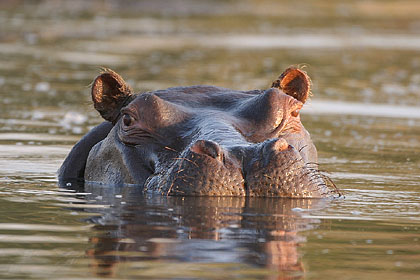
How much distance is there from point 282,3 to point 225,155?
4715 centimetres

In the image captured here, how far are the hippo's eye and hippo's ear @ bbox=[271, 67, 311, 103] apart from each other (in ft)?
4.86

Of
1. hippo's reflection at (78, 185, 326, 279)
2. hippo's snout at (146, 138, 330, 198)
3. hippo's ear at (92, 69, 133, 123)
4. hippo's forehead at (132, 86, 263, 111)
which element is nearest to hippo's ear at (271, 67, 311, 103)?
hippo's forehead at (132, 86, 263, 111)

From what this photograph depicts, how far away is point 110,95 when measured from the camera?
8.80 meters

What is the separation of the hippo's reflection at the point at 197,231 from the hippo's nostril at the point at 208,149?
30cm

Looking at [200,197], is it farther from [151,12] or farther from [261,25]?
[151,12]

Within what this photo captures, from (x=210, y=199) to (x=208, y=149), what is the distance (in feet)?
1.13

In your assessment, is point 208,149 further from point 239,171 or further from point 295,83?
point 295,83

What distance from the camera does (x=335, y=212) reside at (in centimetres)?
705

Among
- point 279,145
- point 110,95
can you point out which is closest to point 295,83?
point 110,95

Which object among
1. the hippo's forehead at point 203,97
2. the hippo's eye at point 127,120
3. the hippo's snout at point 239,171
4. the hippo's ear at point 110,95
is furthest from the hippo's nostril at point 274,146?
the hippo's ear at point 110,95

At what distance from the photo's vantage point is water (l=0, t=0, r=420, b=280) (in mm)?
5223

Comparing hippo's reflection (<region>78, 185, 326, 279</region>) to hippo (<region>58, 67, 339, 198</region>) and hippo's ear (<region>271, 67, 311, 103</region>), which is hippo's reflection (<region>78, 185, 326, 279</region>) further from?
hippo's ear (<region>271, 67, 311, 103</region>)

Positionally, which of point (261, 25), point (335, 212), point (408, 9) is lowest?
point (335, 212)

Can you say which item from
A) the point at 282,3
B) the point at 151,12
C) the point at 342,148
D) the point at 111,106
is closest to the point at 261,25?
the point at 151,12
